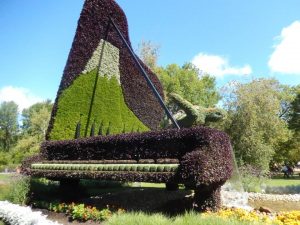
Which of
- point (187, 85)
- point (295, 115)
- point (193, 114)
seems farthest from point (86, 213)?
point (295, 115)

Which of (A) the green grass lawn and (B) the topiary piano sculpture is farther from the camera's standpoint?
(B) the topiary piano sculpture

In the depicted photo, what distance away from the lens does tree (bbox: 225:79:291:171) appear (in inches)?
950

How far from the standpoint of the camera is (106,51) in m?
14.0

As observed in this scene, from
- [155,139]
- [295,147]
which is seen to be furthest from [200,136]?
[295,147]

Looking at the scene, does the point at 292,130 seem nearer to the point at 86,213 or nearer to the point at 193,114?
the point at 193,114

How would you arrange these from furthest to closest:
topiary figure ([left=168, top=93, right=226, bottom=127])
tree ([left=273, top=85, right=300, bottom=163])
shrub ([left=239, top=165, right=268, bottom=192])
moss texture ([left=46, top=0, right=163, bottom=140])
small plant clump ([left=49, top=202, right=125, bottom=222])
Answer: tree ([left=273, top=85, right=300, bottom=163]) → shrub ([left=239, top=165, right=268, bottom=192]) → topiary figure ([left=168, top=93, right=226, bottom=127]) → moss texture ([left=46, top=0, right=163, bottom=140]) → small plant clump ([left=49, top=202, right=125, bottom=222])

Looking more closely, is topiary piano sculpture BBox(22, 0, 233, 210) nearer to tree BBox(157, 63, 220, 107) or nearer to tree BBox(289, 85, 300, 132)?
tree BBox(157, 63, 220, 107)

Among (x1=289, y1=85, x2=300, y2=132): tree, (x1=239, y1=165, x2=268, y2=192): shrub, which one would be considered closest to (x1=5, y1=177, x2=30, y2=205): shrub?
(x1=239, y1=165, x2=268, y2=192): shrub

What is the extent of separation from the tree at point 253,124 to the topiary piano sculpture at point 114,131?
32.9ft

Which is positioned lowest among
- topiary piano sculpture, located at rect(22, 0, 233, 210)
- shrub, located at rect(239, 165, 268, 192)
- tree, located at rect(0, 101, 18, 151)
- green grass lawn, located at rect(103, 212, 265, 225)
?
green grass lawn, located at rect(103, 212, 265, 225)

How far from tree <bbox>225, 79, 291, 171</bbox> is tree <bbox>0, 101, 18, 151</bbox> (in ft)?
154

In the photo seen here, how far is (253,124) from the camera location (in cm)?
2512

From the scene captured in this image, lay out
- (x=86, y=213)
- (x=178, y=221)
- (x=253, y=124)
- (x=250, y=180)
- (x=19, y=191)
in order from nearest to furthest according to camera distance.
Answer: (x=178, y=221) < (x=86, y=213) < (x=19, y=191) < (x=250, y=180) < (x=253, y=124)

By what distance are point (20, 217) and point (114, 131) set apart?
21.2 ft
